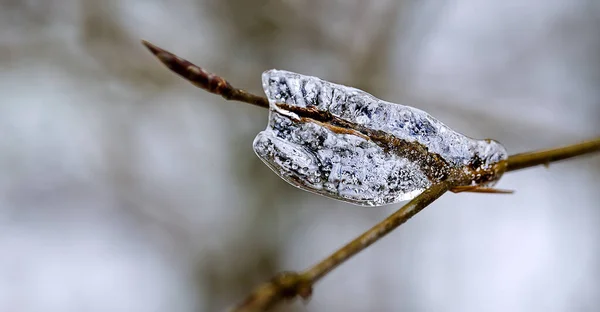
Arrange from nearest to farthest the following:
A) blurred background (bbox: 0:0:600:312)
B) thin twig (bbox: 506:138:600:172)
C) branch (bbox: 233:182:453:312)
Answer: branch (bbox: 233:182:453:312) → thin twig (bbox: 506:138:600:172) → blurred background (bbox: 0:0:600:312)

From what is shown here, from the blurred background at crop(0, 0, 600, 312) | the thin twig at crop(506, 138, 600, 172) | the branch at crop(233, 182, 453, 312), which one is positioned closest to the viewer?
the branch at crop(233, 182, 453, 312)

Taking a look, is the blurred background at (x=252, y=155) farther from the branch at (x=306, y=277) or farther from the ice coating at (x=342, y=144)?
the branch at (x=306, y=277)

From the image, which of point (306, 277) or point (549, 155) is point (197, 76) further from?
point (549, 155)

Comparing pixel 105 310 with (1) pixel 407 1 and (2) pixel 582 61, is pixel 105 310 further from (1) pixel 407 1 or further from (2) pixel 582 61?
(2) pixel 582 61

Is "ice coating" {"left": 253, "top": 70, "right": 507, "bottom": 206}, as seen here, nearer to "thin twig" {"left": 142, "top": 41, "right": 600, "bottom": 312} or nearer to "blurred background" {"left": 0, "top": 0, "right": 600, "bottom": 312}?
"thin twig" {"left": 142, "top": 41, "right": 600, "bottom": 312}

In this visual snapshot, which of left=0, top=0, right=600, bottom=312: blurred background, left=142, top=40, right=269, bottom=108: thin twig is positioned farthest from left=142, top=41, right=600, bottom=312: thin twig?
left=0, top=0, right=600, bottom=312: blurred background

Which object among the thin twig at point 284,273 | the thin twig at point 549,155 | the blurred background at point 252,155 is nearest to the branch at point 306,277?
the thin twig at point 284,273

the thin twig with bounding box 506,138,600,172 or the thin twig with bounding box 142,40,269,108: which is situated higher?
the thin twig with bounding box 506,138,600,172

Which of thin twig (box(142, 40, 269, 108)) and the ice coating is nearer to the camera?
thin twig (box(142, 40, 269, 108))

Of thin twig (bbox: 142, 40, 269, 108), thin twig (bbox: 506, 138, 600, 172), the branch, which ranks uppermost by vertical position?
thin twig (bbox: 506, 138, 600, 172)
